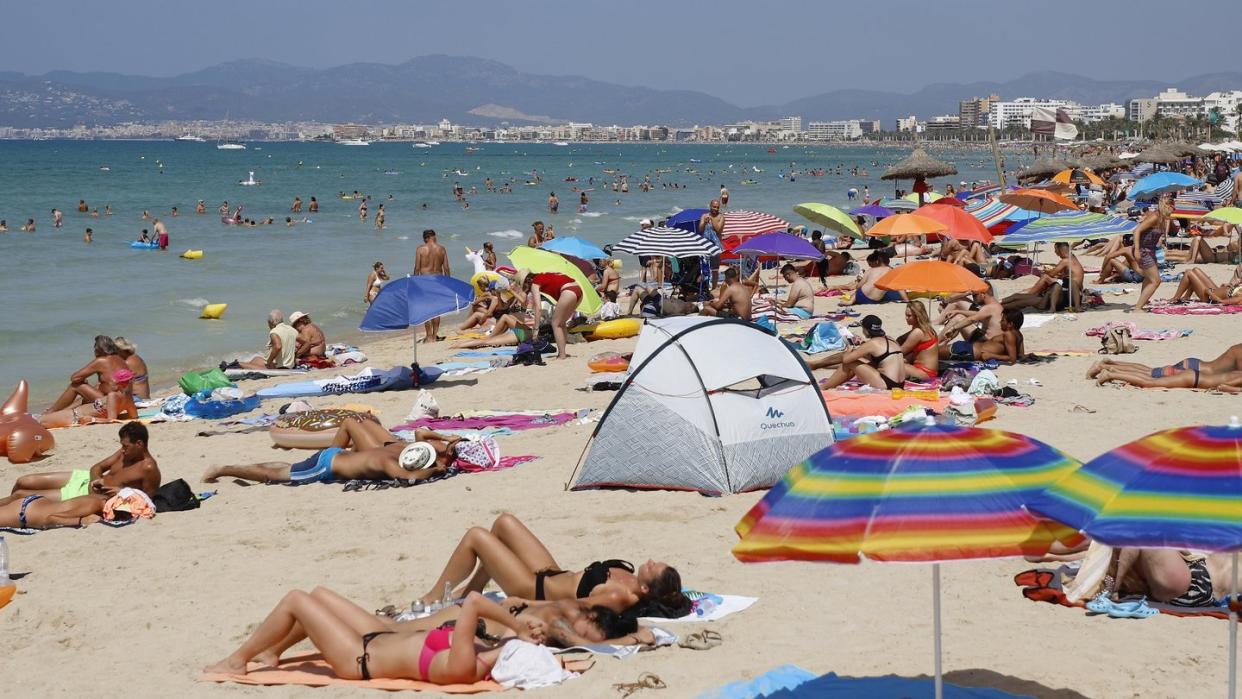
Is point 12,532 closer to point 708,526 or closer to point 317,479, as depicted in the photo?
point 317,479

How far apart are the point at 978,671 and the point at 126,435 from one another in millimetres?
5328

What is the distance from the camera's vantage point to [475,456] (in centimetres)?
843

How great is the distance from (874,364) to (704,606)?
5.09 metres

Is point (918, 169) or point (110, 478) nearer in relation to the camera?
point (110, 478)

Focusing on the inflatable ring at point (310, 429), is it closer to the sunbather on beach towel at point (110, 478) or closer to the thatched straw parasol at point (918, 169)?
the sunbather on beach towel at point (110, 478)

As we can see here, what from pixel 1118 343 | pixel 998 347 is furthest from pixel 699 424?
pixel 1118 343

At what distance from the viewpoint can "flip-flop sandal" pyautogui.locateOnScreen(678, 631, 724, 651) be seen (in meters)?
5.20

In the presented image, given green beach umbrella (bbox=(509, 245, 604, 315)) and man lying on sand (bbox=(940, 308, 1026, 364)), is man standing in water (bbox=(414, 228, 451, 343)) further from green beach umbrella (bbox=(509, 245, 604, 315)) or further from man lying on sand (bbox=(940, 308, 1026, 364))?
man lying on sand (bbox=(940, 308, 1026, 364))

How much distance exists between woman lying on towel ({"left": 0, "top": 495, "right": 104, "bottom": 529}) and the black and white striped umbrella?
26.4 feet

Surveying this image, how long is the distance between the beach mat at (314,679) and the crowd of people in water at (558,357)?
4cm

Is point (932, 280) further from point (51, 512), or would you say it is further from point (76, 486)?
point (51, 512)

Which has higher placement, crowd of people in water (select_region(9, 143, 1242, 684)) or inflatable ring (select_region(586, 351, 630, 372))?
crowd of people in water (select_region(9, 143, 1242, 684))

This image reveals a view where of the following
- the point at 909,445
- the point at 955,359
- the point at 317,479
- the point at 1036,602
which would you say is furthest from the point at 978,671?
the point at 955,359

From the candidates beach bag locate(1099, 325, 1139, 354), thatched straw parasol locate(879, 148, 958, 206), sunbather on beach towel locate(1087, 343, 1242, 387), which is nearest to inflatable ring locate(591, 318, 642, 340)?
beach bag locate(1099, 325, 1139, 354)
